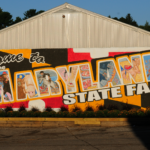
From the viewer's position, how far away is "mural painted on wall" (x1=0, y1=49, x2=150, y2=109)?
1880 centimetres

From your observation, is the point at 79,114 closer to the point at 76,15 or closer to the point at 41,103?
the point at 41,103

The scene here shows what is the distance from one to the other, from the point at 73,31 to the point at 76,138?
863cm

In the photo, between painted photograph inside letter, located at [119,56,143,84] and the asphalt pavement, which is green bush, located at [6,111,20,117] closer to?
the asphalt pavement

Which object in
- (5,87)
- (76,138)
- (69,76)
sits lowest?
(76,138)

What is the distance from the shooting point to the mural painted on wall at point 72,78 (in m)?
18.8

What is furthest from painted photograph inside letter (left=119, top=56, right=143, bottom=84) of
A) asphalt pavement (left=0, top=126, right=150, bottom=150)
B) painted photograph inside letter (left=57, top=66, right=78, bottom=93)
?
asphalt pavement (left=0, top=126, right=150, bottom=150)

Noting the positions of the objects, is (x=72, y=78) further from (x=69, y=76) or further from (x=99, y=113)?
(x=99, y=113)

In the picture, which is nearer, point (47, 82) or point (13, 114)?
point (13, 114)

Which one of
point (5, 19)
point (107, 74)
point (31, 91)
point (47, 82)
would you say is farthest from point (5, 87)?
point (5, 19)

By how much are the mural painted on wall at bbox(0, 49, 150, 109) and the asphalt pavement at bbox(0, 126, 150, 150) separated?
365cm

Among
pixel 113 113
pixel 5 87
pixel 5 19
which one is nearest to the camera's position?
pixel 113 113

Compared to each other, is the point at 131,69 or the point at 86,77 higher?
the point at 131,69

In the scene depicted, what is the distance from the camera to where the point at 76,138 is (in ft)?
41.5

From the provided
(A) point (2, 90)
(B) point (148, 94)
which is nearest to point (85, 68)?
(B) point (148, 94)
